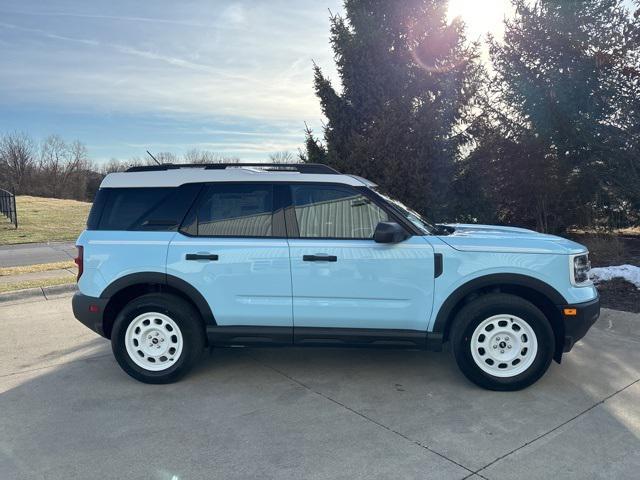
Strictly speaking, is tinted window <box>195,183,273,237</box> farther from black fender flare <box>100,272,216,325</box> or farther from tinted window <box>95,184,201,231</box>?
black fender flare <box>100,272,216,325</box>

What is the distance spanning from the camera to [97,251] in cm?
416

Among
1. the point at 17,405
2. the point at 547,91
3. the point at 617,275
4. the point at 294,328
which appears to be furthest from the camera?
the point at 547,91

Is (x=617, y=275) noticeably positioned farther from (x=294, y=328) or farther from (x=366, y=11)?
(x=366, y=11)

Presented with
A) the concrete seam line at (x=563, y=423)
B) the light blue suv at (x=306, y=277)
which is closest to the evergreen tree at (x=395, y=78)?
the light blue suv at (x=306, y=277)

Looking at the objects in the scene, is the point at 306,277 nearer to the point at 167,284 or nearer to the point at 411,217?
the point at 411,217

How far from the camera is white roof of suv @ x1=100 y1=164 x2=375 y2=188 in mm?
4172

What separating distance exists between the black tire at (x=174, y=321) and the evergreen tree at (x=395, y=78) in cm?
647

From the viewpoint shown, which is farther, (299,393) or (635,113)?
(635,113)

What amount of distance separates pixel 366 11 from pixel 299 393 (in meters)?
9.69

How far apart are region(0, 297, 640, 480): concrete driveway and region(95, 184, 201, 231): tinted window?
4.56 ft

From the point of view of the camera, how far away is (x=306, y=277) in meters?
3.99

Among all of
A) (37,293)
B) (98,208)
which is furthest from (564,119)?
(37,293)

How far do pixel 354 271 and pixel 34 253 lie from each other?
40.6ft

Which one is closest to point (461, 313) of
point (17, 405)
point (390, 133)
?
point (17, 405)
